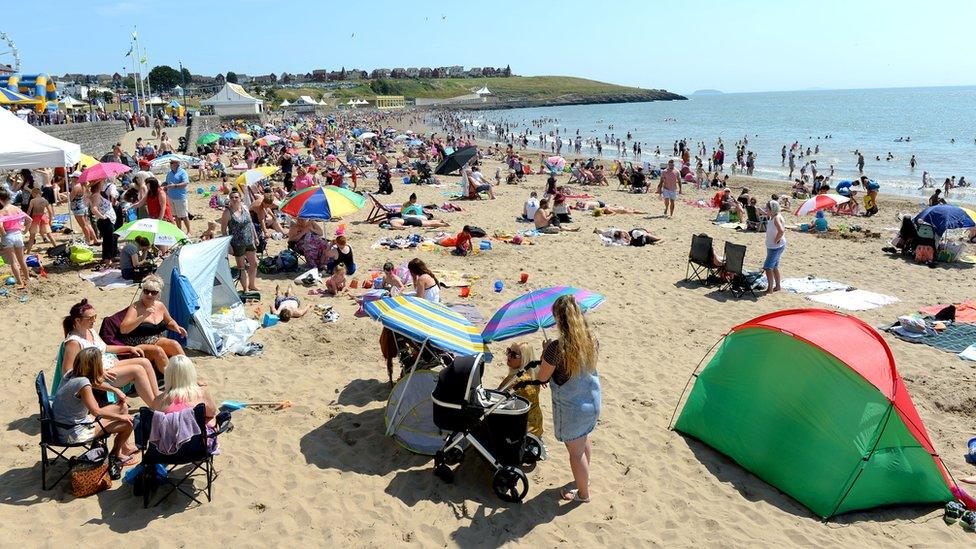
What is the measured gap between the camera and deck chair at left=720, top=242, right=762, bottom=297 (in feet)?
32.7

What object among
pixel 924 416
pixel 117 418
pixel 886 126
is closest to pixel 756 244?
pixel 924 416

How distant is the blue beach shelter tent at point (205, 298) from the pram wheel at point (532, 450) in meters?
3.92

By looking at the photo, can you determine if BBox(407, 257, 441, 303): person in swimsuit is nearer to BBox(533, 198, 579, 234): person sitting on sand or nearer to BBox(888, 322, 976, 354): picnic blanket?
BBox(888, 322, 976, 354): picnic blanket

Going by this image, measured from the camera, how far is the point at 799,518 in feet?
15.8

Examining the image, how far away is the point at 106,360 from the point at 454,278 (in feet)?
18.4

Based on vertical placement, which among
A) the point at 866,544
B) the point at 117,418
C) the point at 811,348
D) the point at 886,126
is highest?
the point at 886,126

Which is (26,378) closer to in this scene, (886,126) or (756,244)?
(756,244)

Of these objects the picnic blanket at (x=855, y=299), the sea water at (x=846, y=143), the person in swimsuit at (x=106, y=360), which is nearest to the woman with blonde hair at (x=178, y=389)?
the person in swimsuit at (x=106, y=360)

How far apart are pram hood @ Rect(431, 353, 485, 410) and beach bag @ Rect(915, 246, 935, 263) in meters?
10.7

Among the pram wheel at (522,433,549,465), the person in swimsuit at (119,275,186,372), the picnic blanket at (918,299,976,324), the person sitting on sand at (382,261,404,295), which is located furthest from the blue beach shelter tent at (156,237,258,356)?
the picnic blanket at (918,299,976,324)

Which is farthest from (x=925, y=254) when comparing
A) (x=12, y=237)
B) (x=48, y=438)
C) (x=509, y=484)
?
(x=12, y=237)

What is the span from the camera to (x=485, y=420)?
4.80 metres

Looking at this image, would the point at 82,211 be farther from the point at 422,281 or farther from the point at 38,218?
the point at 422,281

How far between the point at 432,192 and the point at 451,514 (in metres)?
15.7
